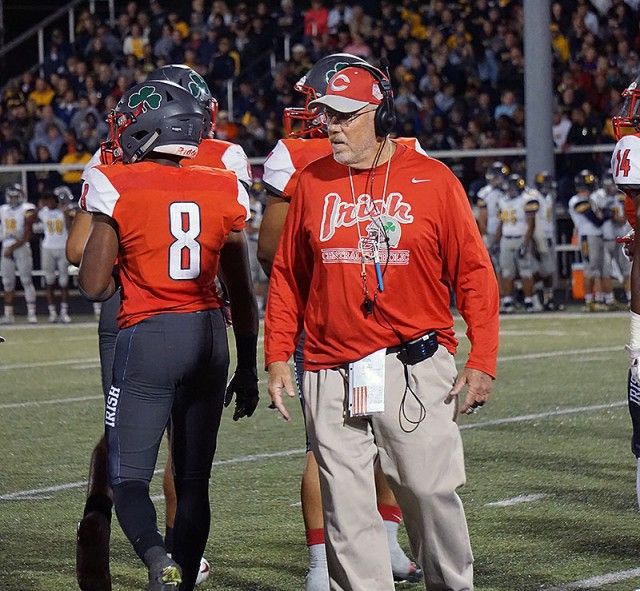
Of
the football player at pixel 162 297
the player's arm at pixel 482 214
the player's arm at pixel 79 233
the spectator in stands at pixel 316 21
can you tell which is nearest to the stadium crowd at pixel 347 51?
the spectator in stands at pixel 316 21

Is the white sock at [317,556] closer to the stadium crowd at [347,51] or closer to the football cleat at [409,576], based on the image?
the football cleat at [409,576]

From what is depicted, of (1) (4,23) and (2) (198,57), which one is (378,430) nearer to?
(2) (198,57)

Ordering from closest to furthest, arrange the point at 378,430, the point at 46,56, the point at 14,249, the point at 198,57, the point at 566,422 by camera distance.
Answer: the point at 378,430, the point at 566,422, the point at 14,249, the point at 198,57, the point at 46,56

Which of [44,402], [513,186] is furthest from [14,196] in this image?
[44,402]

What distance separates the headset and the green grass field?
1835mm

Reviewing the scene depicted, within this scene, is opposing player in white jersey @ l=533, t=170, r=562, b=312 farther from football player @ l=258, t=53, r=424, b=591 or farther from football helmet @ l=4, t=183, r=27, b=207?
football player @ l=258, t=53, r=424, b=591

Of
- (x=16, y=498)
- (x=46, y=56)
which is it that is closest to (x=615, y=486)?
(x=16, y=498)

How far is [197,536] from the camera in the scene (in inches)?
177

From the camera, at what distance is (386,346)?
409 cm

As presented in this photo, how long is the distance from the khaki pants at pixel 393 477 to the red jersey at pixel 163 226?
55cm

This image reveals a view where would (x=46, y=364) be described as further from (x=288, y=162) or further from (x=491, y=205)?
(x=288, y=162)

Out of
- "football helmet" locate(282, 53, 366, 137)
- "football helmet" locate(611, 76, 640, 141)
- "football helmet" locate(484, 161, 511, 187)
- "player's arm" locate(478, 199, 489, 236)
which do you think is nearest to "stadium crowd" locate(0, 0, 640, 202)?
"football helmet" locate(484, 161, 511, 187)

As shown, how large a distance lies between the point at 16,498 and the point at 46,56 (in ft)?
68.0

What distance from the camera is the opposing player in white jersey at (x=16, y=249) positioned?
18.8 metres
